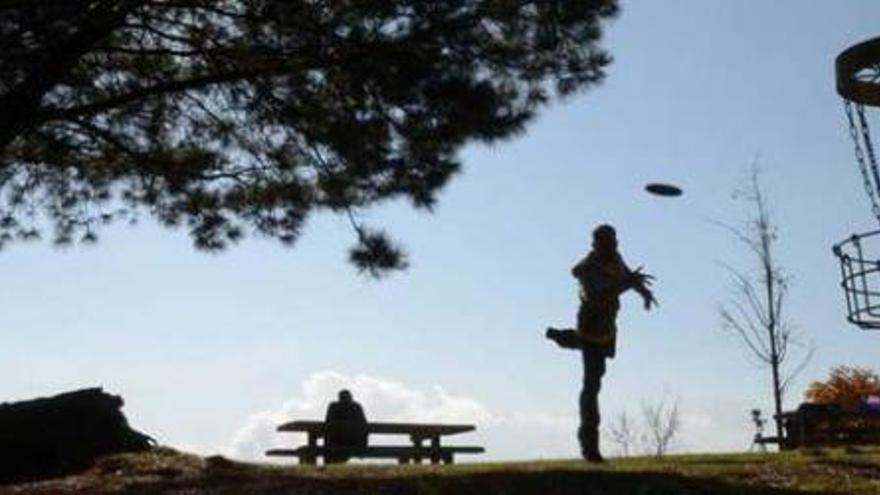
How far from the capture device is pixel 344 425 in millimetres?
16922

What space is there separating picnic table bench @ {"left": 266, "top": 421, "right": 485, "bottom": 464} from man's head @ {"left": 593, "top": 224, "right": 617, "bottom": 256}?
21.5 feet

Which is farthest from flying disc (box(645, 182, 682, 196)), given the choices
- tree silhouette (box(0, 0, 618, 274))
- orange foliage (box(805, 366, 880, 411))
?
orange foliage (box(805, 366, 880, 411))

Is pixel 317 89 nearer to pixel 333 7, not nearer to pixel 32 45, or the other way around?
pixel 333 7

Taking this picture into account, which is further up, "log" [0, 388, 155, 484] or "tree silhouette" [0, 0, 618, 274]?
"tree silhouette" [0, 0, 618, 274]

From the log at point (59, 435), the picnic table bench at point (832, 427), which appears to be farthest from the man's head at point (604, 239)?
the picnic table bench at point (832, 427)

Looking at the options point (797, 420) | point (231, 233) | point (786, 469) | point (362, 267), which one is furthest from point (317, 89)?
point (797, 420)

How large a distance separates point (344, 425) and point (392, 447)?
2.38 feet

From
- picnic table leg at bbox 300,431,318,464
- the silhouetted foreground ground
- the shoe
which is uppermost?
the shoe

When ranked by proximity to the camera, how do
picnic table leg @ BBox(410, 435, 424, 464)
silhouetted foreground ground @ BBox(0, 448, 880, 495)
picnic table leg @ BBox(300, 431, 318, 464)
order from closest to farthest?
silhouetted foreground ground @ BBox(0, 448, 880, 495), picnic table leg @ BBox(300, 431, 318, 464), picnic table leg @ BBox(410, 435, 424, 464)

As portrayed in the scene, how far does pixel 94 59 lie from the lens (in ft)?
44.8

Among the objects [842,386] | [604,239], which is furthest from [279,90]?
[842,386]

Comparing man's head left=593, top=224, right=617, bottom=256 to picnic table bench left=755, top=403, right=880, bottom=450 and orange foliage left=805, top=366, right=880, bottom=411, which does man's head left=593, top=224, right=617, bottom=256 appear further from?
orange foliage left=805, top=366, right=880, bottom=411

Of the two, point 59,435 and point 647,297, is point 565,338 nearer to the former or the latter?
point 647,297

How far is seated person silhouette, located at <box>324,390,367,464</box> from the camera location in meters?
16.9
